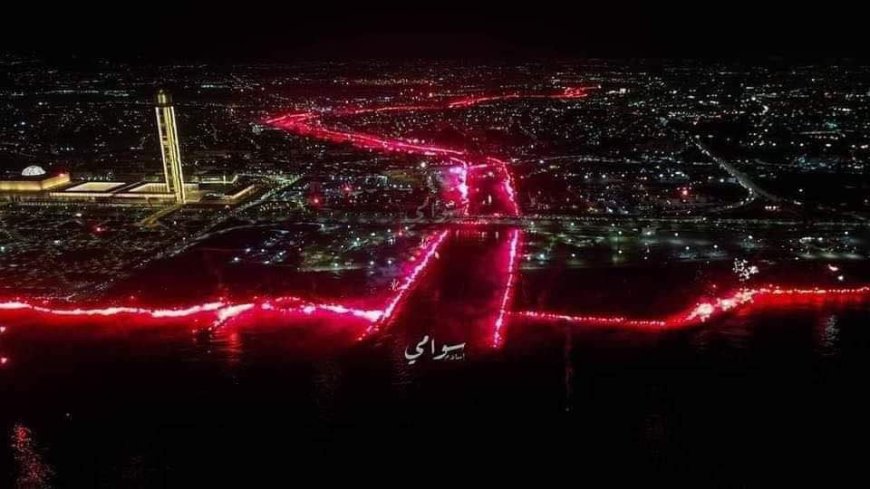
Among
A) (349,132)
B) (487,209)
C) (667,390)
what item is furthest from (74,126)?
(667,390)

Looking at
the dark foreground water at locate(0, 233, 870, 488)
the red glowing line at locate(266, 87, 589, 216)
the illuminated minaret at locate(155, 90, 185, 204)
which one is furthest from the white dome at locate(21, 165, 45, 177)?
the red glowing line at locate(266, 87, 589, 216)

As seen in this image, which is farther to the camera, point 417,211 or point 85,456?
point 417,211

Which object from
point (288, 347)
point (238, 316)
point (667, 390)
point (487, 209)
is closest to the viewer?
point (667, 390)

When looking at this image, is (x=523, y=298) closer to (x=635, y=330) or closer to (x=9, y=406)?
(x=635, y=330)

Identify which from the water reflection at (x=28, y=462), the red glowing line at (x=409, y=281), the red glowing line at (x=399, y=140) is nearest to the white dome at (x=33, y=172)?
the red glowing line at (x=399, y=140)

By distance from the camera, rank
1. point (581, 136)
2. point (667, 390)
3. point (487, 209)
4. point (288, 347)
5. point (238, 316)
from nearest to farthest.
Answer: point (667, 390) < point (288, 347) < point (238, 316) < point (487, 209) < point (581, 136)

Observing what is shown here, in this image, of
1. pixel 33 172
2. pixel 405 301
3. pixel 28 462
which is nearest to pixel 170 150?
pixel 33 172

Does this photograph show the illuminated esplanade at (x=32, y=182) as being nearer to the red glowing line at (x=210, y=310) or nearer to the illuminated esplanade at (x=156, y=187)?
the illuminated esplanade at (x=156, y=187)

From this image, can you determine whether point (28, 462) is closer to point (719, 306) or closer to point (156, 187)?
point (719, 306)
